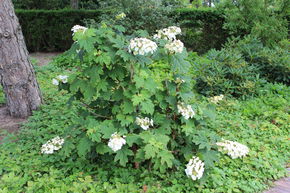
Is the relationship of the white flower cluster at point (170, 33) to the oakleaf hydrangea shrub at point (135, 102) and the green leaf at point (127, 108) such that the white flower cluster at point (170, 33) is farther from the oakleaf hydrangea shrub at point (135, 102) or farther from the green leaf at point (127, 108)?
the green leaf at point (127, 108)

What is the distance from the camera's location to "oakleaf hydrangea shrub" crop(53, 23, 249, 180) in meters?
2.50

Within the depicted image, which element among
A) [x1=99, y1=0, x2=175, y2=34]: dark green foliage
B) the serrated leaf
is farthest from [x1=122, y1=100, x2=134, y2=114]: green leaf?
[x1=99, y1=0, x2=175, y2=34]: dark green foliage

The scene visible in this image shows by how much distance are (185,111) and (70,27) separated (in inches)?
295

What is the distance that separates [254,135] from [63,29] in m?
7.27

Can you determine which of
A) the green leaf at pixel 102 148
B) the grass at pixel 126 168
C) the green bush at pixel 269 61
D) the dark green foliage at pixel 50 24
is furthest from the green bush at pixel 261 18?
the green leaf at pixel 102 148

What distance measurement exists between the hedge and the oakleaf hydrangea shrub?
6.09 metres

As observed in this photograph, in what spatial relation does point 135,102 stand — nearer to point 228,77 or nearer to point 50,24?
point 228,77

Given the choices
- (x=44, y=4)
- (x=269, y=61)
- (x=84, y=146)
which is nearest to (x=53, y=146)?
(x=84, y=146)

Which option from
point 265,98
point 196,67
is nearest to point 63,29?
point 196,67

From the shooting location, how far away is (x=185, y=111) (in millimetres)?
2816

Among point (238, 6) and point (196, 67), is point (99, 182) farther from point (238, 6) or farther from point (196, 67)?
point (238, 6)

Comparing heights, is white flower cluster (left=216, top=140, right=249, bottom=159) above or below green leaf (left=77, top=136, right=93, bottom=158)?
below

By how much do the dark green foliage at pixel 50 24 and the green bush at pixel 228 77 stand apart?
195 inches

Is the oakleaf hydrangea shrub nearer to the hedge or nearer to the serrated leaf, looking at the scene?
the serrated leaf
